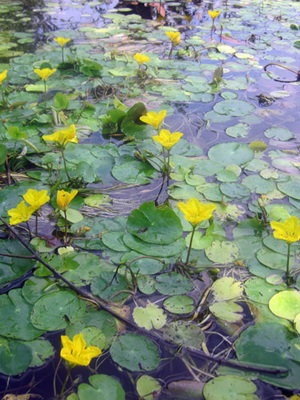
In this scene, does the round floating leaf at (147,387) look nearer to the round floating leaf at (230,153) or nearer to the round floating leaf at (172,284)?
the round floating leaf at (172,284)

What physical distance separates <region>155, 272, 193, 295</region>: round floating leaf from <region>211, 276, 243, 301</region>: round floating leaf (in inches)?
3.1

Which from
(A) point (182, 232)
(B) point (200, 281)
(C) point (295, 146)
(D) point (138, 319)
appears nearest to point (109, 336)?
(D) point (138, 319)

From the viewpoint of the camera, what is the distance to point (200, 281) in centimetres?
139

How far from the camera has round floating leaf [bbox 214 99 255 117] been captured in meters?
2.36

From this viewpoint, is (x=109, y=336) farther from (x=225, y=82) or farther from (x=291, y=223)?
(x=225, y=82)

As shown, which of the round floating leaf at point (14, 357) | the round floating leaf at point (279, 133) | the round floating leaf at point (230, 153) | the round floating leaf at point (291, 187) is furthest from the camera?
the round floating leaf at point (279, 133)

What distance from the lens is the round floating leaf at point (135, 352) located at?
112 cm

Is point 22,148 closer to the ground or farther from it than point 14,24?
closer to the ground

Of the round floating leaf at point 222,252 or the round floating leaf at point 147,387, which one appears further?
the round floating leaf at point 222,252

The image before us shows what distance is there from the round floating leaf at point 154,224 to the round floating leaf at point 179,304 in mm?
227

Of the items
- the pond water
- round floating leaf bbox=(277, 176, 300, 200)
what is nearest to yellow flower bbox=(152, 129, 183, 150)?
the pond water

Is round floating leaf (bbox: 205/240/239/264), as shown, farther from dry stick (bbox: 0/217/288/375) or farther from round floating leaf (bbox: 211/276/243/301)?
dry stick (bbox: 0/217/288/375)

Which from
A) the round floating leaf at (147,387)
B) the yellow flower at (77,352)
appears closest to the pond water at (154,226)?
the round floating leaf at (147,387)

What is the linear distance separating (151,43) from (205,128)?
1413 mm
